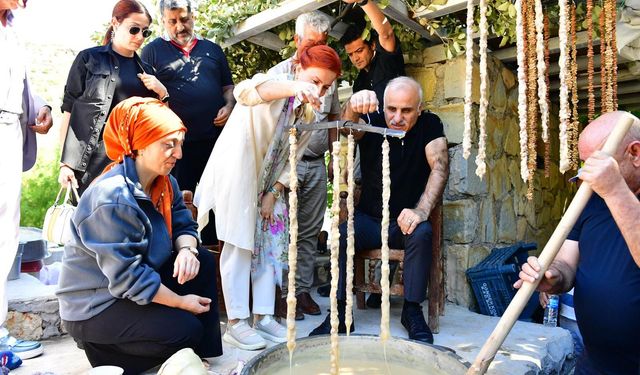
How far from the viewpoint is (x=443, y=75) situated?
3.97 metres

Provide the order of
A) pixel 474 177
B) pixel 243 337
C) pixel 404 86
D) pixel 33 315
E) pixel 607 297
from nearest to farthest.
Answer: pixel 607 297, pixel 243 337, pixel 33 315, pixel 404 86, pixel 474 177

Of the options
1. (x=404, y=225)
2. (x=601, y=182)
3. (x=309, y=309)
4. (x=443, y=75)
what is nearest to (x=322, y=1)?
(x=443, y=75)

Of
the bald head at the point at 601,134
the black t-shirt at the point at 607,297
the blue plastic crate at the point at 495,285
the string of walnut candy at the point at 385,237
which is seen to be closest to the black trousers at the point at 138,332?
the string of walnut candy at the point at 385,237

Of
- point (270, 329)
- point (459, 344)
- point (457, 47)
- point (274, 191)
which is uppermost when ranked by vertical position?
point (457, 47)

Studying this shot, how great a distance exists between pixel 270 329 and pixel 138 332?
36.8 inches

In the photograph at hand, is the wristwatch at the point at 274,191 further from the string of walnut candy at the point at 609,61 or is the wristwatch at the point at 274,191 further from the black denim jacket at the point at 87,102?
the string of walnut candy at the point at 609,61

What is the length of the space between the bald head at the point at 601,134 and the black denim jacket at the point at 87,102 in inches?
99.8

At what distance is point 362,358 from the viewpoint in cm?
204

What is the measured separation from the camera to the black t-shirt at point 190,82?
337 centimetres

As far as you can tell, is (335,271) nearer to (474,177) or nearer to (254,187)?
(254,187)

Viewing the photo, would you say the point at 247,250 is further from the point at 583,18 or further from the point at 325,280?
the point at 583,18

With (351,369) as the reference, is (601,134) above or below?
above

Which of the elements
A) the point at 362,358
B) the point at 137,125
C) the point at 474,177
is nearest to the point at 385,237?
the point at 362,358

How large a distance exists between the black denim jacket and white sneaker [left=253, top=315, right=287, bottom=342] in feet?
4.63
